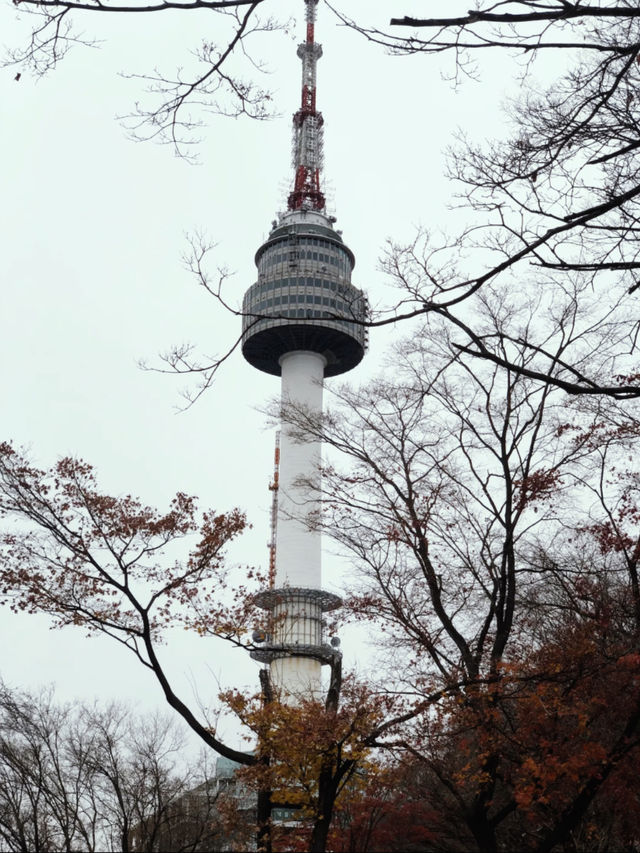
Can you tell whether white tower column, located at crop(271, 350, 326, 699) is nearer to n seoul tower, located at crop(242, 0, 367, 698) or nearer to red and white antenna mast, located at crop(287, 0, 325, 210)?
n seoul tower, located at crop(242, 0, 367, 698)

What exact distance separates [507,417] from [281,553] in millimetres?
48930

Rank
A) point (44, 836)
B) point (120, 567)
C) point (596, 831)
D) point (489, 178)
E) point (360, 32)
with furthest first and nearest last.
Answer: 1. point (44, 836)
2. point (596, 831)
3. point (120, 567)
4. point (489, 178)
5. point (360, 32)

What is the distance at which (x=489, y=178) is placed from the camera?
24.3 feet

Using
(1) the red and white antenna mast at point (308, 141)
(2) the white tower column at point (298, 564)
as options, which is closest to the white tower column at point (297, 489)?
(2) the white tower column at point (298, 564)

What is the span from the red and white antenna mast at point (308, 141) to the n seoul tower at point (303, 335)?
8cm

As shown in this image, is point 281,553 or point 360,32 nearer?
point 360,32

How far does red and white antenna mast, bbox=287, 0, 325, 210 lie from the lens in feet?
233

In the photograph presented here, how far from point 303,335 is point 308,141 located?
52.9 feet

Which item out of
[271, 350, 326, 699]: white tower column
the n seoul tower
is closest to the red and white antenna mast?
the n seoul tower

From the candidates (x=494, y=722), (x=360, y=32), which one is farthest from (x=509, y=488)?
(x=360, y=32)

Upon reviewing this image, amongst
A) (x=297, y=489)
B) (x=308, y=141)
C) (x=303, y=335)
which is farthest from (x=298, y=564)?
(x=308, y=141)

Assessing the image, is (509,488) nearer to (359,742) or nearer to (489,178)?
(359,742)

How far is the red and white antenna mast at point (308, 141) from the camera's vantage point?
2795 inches

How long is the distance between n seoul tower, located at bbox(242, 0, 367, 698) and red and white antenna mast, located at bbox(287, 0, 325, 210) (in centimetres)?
8
